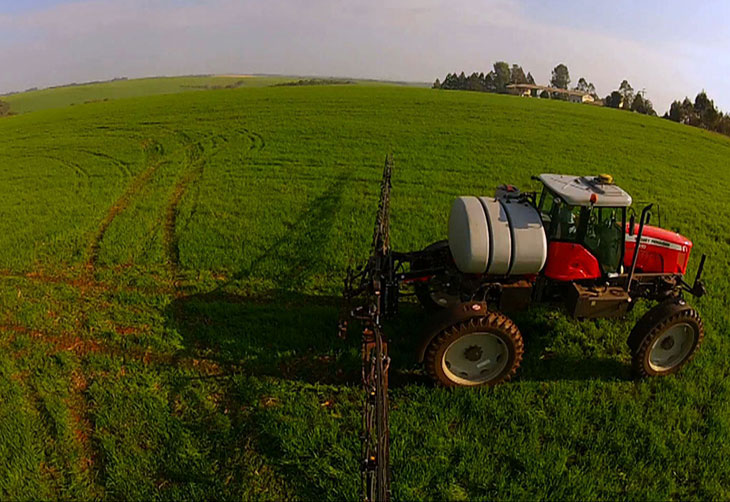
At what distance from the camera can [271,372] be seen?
6395 mm

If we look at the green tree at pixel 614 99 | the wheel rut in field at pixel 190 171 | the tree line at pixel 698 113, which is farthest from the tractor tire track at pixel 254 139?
the green tree at pixel 614 99

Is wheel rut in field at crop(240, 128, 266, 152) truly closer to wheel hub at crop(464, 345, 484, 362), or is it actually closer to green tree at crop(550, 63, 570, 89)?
wheel hub at crop(464, 345, 484, 362)

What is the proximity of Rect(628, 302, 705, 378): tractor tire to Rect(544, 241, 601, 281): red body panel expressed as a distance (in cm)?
92

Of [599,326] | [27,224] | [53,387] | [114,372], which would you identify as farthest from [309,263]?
[27,224]

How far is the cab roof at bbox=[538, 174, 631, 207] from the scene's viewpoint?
5.86 meters

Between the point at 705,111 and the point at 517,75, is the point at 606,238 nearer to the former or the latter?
the point at 705,111

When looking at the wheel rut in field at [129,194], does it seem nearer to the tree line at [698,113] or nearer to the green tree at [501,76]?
the tree line at [698,113]

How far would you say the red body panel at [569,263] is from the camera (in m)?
6.20

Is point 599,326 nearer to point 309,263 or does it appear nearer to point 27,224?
point 309,263

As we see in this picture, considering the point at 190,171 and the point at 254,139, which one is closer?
the point at 190,171

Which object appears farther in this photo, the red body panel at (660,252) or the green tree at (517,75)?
the green tree at (517,75)

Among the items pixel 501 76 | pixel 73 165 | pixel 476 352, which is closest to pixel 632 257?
pixel 476 352

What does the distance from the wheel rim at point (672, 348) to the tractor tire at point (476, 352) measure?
2.06 meters

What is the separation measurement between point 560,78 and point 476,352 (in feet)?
423
